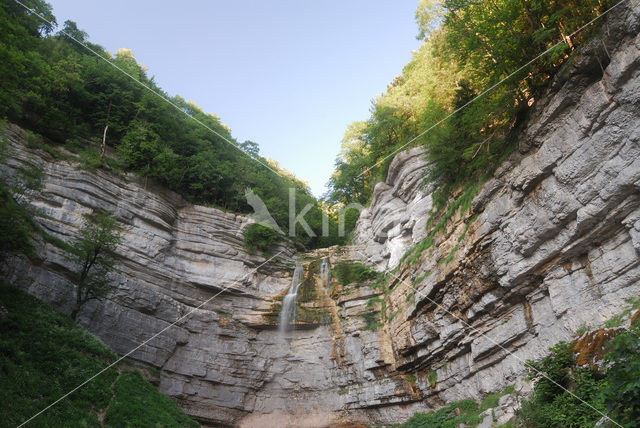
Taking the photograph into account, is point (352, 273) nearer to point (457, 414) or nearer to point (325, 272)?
point (325, 272)

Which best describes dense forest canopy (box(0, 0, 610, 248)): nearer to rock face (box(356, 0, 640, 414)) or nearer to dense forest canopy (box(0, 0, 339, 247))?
dense forest canopy (box(0, 0, 339, 247))

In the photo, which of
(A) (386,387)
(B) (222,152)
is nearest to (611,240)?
(A) (386,387)

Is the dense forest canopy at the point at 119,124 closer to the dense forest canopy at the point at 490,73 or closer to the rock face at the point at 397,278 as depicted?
the rock face at the point at 397,278

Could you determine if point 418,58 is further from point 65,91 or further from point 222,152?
point 65,91

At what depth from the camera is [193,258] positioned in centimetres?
2191

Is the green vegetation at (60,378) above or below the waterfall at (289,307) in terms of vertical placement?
below

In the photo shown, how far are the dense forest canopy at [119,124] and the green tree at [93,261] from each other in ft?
16.9

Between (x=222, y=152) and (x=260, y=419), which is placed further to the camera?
(x=222, y=152)

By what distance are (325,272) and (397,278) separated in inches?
222

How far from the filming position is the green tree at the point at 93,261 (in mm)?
16203

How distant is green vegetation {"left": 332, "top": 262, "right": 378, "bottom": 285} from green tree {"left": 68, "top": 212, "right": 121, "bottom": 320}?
38.1 feet

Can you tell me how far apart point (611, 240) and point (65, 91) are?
27236 mm

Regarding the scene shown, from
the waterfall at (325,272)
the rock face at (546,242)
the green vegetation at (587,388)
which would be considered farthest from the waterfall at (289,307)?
the green vegetation at (587,388)

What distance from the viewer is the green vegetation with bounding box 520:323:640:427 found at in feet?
19.1
